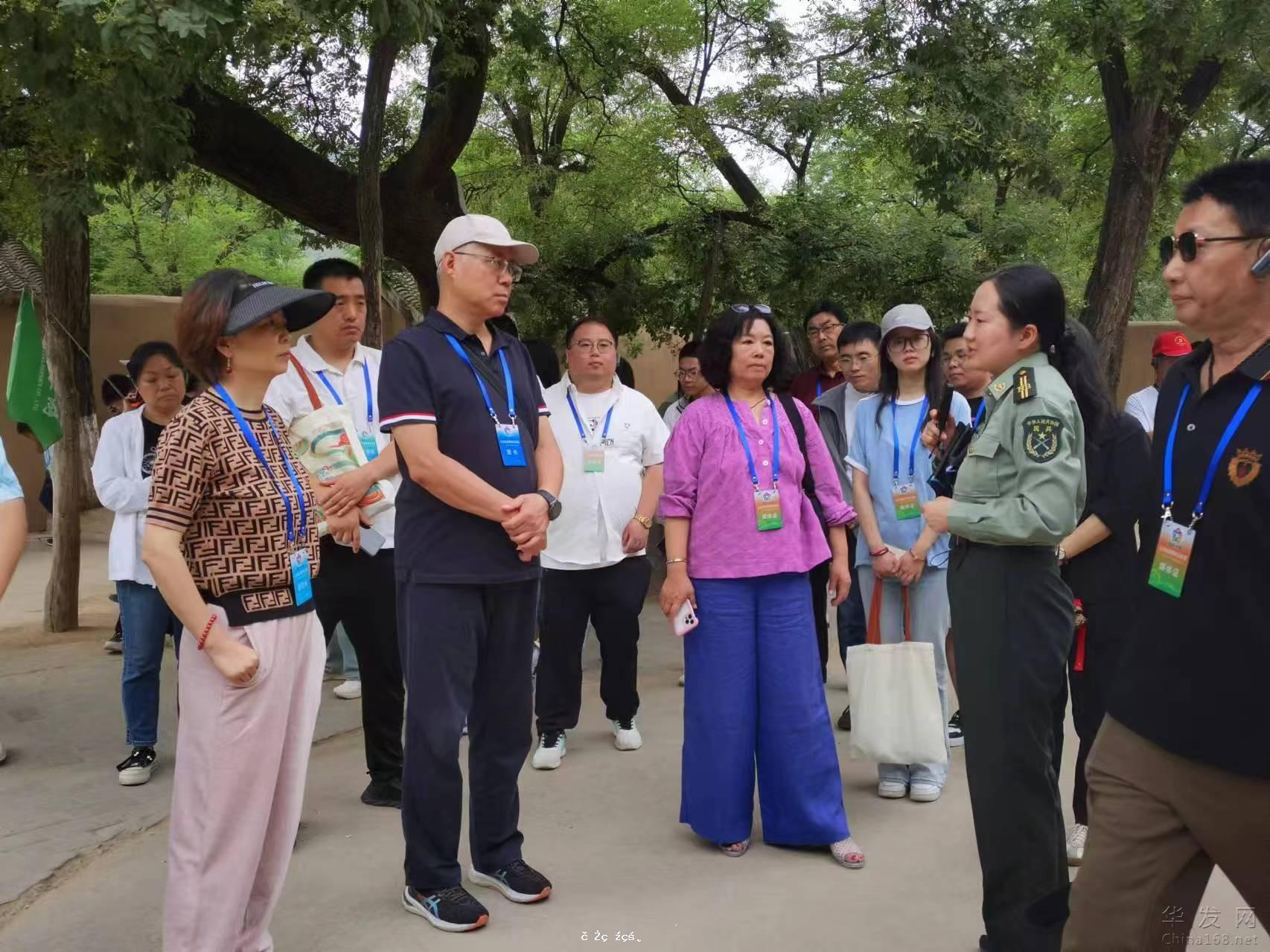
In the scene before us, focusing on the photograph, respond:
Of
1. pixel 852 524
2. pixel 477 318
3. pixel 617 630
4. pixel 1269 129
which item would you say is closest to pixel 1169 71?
pixel 1269 129

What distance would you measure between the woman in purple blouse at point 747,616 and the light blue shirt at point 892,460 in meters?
0.89

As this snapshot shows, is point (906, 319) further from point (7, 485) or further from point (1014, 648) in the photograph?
point (7, 485)

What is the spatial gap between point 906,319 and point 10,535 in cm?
367

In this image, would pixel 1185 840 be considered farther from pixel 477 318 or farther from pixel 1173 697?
pixel 477 318

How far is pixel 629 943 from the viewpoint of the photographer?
358 cm

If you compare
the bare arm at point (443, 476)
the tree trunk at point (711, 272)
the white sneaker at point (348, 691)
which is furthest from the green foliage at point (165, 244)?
the bare arm at point (443, 476)

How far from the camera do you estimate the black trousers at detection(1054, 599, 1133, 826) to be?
387cm

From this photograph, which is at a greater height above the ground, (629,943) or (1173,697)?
(1173,697)

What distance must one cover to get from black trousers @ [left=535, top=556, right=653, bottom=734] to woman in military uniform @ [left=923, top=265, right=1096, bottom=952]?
8.21 feet

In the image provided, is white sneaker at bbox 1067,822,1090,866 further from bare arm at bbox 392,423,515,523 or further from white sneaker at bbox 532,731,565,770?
bare arm at bbox 392,423,515,523

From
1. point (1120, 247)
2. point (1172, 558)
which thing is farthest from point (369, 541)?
point (1120, 247)

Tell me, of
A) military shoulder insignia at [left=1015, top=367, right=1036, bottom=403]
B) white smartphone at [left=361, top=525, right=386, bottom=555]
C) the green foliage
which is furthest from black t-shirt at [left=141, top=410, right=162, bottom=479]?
the green foliage

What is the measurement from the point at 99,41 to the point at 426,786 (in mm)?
3440

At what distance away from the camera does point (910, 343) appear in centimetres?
520
